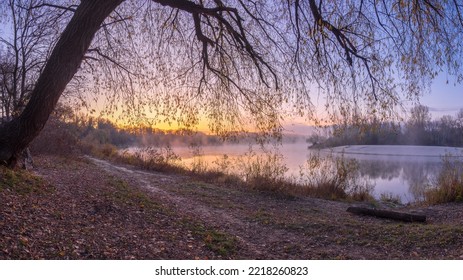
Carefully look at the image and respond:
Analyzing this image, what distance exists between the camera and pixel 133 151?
17656mm

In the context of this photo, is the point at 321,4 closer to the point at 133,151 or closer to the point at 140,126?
the point at 140,126

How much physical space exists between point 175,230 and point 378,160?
53.8ft

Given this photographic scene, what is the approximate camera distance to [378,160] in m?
19.8

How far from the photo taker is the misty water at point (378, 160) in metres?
12.8

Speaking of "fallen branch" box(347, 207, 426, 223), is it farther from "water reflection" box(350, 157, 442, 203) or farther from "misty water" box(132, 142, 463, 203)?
"water reflection" box(350, 157, 442, 203)

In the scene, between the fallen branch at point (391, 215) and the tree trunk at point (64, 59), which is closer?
the tree trunk at point (64, 59)

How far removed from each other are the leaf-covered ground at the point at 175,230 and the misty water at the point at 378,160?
2.91 meters

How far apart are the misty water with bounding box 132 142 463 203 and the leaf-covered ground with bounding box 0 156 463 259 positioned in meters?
2.91

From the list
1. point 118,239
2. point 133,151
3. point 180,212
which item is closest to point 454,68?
point 180,212

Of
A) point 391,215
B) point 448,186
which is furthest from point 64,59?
point 448,186

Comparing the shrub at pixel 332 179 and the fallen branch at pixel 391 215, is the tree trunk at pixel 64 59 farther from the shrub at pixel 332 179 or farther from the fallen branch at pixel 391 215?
the shrub at pixel 332 179

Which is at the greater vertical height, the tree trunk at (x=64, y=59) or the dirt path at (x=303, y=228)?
the tree trunk at (x=64, y=59)

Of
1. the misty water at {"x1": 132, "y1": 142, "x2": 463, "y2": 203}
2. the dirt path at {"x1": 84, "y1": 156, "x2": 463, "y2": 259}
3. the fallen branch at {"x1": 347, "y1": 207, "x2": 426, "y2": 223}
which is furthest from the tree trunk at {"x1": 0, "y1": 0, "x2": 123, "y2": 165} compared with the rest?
the fallen branch at {"x1": 347, "y1": 207, "x2": 426, "y2": 223}

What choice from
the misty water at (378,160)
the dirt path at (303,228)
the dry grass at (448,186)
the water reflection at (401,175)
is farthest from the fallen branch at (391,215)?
the water reflection at (401,175)
